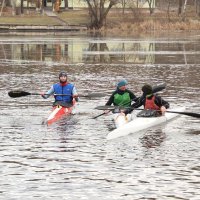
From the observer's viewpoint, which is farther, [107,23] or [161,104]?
[107,23]

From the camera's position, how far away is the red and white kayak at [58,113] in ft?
67.3

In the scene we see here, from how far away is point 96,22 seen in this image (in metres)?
92.1

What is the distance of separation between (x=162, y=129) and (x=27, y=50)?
129 feet

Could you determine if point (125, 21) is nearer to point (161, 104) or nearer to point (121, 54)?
point (121, 54)

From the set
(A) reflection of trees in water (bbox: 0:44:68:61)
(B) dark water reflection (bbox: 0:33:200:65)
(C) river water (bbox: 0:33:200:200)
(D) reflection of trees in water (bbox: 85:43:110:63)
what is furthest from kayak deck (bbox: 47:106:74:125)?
(A) reflection of trees in water (bbox: 0:44:68:61)

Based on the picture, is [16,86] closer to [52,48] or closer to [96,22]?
[52,48]

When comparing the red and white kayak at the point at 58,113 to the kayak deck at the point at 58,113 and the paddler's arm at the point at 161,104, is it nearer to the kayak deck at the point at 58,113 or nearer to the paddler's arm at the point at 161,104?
the kayak deck at the point at 58,113

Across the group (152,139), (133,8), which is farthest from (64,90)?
(133,8)

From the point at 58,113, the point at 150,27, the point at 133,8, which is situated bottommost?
the point at 150,27

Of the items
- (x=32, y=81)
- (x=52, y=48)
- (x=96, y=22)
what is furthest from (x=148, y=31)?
(x=32, y=81)

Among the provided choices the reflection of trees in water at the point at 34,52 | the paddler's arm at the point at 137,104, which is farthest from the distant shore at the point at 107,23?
the paddler's arm at the point at 137,104

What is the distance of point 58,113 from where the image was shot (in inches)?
827

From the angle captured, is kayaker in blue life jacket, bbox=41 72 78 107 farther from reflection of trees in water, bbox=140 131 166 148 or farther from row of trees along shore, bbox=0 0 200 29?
row of trees along shore, bbox=0 0 200 29

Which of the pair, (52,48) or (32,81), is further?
(52,48)
